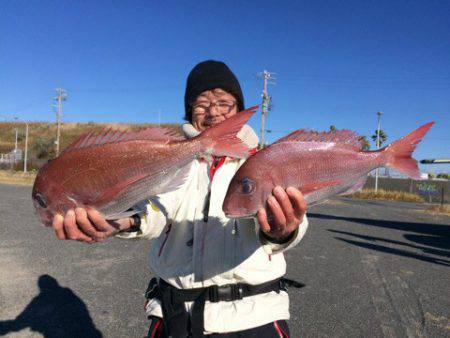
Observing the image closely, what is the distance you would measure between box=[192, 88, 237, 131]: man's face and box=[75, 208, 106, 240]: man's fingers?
0.98 m

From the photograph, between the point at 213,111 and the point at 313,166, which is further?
the point at 213,111

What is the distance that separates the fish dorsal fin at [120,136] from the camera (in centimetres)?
203

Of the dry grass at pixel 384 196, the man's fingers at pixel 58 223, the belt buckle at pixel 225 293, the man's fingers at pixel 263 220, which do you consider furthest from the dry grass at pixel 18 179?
the man's fingers at pixel 263 220

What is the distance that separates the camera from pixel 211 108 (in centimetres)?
251

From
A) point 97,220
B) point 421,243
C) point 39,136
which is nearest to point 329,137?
point 97,220

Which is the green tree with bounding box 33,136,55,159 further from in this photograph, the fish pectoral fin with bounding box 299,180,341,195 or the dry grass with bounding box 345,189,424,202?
the fish pectoral fin with bounding box 299,180,341,195

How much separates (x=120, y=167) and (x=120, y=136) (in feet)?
0.62

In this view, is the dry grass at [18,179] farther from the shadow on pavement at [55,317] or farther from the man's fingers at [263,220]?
the man's fingers at [263,220]

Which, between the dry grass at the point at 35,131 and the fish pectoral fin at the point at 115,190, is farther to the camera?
the dry grass at the point at 35,131

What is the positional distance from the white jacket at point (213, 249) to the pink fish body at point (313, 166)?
0.20 m

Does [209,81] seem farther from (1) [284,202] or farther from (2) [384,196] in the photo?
(2) [384,196]

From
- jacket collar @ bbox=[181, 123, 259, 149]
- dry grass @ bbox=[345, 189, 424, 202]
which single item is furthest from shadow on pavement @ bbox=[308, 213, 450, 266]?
dry grass @ bbox=[345, 189, 424, 202]

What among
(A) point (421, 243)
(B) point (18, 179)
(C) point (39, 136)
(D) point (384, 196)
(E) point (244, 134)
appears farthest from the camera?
(C) point (39, 136)

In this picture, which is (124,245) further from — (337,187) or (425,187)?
(425,187)
